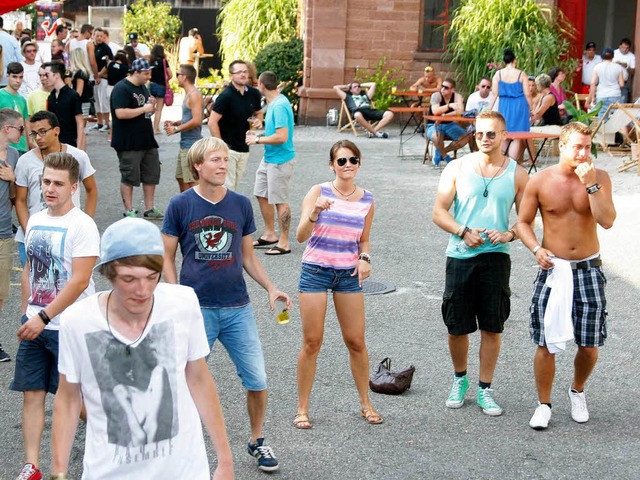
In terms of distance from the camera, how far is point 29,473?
5.10m

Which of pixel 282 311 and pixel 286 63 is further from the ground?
pixel 286 63

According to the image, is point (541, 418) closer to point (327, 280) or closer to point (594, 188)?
point (594, 188)

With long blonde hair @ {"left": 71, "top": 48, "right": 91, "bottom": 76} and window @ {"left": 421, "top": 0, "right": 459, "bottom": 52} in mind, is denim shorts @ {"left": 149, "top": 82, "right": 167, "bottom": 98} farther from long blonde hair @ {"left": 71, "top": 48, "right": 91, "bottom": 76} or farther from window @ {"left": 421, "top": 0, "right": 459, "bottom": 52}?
window @ {"left": 421, "top": 0, "right": 459, "bottom": 52}

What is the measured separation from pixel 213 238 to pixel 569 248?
6.92 ft

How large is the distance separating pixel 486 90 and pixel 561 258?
12.5 m

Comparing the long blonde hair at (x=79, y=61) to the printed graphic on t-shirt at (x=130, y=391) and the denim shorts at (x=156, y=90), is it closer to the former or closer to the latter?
the denim shorts at (x=156, y=90)

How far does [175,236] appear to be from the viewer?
5.46m

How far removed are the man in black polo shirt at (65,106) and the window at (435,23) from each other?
46.1 ft

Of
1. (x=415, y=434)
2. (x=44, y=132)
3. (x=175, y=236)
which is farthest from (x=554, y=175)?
(x=44, y=132)

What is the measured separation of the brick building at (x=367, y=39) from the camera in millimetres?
23688

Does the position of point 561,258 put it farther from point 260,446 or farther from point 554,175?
point 260,446

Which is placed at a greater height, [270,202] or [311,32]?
[311,32]

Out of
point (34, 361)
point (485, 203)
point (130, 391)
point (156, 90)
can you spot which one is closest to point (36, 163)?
point (34, 361)

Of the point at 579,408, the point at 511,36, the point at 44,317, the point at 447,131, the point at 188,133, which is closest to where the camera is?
the point at 44,317
